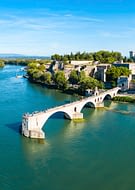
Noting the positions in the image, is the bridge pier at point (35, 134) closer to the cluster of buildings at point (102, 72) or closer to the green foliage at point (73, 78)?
the cluster of buildings at point (102, 72)

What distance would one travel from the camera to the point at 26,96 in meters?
33.8

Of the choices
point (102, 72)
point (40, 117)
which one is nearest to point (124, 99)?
point (102, 72)

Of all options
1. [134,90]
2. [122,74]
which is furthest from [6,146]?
[122,74]

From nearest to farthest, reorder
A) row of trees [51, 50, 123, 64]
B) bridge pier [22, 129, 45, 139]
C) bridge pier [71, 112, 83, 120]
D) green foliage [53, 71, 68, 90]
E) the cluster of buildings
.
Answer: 1. bridge pier [22, 129, 45, 139]
2. bridge pier [71, 112, 83, 120]
3. the cluster of buildings
4. green foliage [53, 71, 68, 90]
5. row of trees [51, 50, 123, 64]

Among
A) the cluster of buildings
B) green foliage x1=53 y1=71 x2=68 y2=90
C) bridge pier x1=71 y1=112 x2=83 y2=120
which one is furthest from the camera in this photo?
green foliage x1=53 y1=71 x2=68 y2=90

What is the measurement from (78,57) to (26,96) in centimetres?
2810

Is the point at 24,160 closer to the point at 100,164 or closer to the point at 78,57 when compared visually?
the point at 100,164

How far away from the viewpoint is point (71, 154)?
1709 centimetres

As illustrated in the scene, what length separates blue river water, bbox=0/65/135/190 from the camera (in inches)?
556

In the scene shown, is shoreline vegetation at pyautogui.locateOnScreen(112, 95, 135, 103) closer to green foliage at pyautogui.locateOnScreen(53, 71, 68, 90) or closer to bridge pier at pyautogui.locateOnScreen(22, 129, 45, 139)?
green foliage at pyautogui.locateOnScreen(53, 71, 68, 90)

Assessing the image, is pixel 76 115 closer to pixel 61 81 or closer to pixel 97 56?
pixel 61 81

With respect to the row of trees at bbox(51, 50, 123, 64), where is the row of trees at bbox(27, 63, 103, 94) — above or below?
below

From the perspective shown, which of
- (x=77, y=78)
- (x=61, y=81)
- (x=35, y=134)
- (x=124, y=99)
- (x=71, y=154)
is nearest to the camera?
(x=71, y=154)

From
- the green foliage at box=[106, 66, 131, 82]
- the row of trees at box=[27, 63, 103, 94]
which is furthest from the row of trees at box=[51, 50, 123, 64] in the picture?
the green foliage at box=[106, 66, 131, 82]
